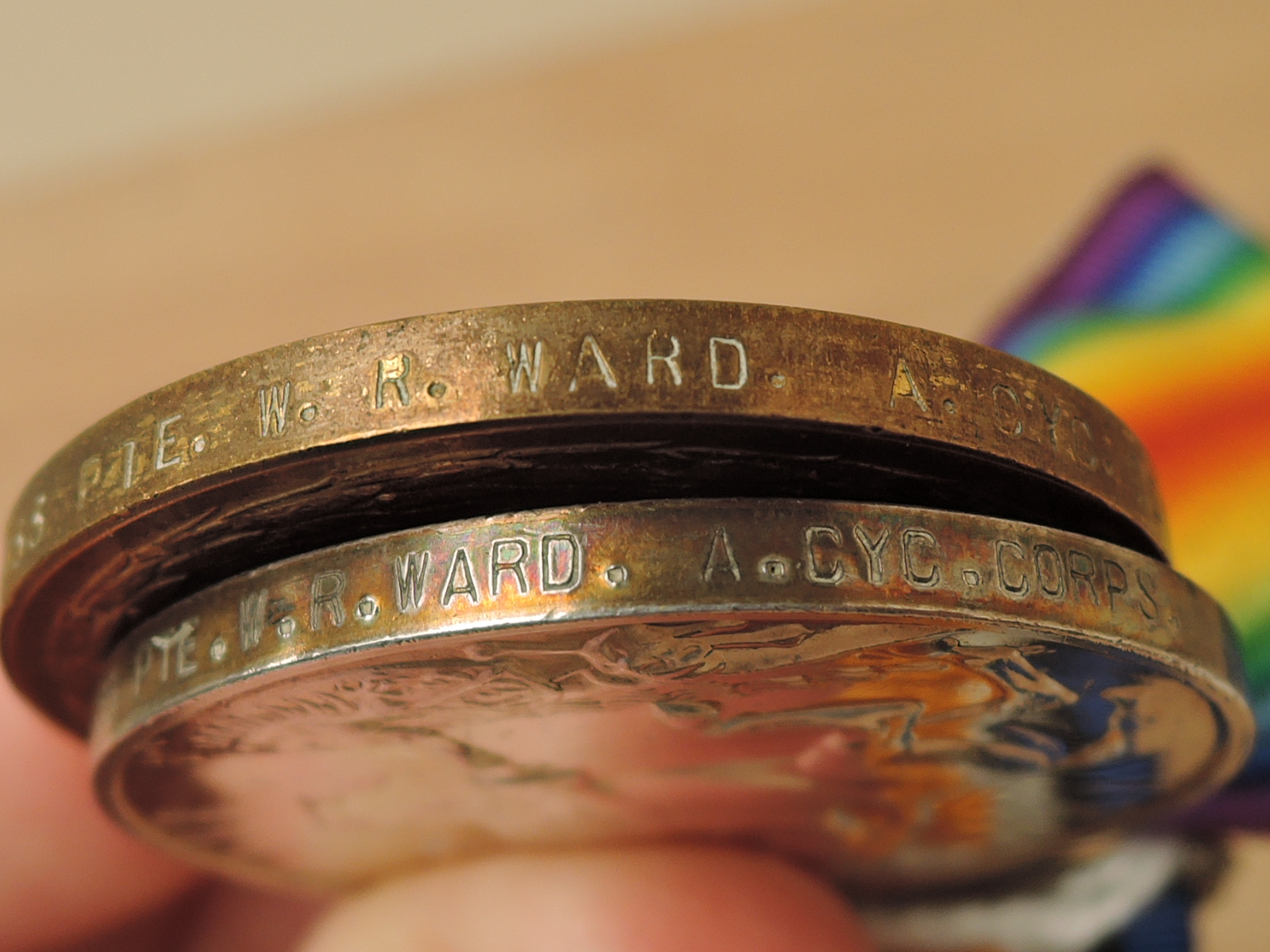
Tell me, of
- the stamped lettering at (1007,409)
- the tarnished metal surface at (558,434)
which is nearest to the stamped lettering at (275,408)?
the tarnished metal surface at (558,434)

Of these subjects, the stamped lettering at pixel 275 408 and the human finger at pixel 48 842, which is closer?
the stamped lettering at pixel 275 408

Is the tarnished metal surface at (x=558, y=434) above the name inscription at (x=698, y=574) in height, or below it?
above

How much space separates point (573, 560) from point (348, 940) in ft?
0.51

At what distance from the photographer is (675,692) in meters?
0.21

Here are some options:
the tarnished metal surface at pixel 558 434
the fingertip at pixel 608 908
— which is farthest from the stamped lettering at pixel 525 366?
the fingertip at pixel 608 908

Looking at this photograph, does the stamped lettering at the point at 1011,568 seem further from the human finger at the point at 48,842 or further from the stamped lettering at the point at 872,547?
the human finger at the point at 48,842

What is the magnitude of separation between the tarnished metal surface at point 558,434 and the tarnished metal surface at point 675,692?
10 millimetres

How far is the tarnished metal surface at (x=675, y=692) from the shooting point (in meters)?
0.18

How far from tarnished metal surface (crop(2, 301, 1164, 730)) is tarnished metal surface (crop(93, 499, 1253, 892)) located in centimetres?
1

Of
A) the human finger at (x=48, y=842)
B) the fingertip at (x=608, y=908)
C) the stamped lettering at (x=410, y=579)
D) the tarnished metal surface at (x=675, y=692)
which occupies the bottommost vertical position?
the fingertip at (x=608, y=908)

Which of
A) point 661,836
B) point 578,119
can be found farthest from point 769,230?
point 661,836

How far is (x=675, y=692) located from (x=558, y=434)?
0.06 m

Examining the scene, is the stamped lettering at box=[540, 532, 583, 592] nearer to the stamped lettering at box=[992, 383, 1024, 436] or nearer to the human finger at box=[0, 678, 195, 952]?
the stamped lettering at box=[992, 383, 1024, 436]

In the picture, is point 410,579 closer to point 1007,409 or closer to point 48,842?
point 1007,409
